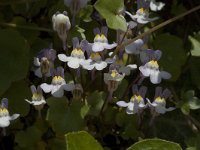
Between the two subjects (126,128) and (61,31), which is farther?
(126,128)

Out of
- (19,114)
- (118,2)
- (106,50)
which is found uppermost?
(118,2)

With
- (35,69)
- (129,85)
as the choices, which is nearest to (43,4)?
(35,69)

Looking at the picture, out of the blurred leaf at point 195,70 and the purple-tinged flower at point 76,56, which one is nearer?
the purple-tinged flower at point 76,56

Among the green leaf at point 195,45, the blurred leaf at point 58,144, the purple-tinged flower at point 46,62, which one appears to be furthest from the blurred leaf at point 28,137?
the green leaf at point 195,45

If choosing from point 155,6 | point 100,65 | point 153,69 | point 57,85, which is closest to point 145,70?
point 153,69

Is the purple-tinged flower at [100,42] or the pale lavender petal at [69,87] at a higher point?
the purple-tinged flower at [100,42]

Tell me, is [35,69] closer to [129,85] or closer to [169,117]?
[129,85]

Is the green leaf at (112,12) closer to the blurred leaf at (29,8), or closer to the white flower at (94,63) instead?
the white flower at (94,63)

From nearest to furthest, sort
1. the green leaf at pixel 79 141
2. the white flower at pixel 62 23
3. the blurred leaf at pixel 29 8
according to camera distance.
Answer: the green leaf at pixel 79 141 → the white flower at pixel 62 23 → the blurred leaf at pixel 29 8
